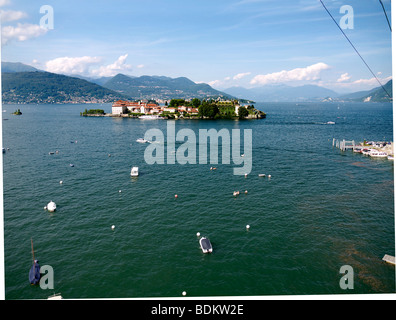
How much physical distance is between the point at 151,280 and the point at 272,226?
1233cm

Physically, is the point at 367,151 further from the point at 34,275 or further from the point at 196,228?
the point at 34,275

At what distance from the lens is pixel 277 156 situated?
163ft

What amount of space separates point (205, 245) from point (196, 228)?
3.31 m

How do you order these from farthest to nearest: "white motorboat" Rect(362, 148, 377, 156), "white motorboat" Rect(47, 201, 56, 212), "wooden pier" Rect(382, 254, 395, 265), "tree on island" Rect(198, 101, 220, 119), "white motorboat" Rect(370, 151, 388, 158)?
1. "tree on island" Rect(198, 101, 220, 119)
2. "white motorboat" Rect(362, 148, 377, 156)
3. "white motorboat" Rect(370, 151, 388, 158)
4. "white motorboat" Rect(47, 201, 56, 212)
5. "wooden pier" Rect(382, 254, 395, 265)

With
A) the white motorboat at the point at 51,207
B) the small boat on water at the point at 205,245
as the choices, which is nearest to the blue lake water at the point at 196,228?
the small boat on water at the point at 205,245

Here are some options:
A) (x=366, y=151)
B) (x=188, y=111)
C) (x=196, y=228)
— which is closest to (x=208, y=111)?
(x=188, y=111)

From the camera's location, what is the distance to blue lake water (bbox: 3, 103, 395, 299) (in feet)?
56.5

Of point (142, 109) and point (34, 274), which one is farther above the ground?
point (142, 109)

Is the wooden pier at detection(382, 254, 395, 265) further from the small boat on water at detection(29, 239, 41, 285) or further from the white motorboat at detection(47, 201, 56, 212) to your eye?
the white motorboat at detection(47, 201, 56, 212)

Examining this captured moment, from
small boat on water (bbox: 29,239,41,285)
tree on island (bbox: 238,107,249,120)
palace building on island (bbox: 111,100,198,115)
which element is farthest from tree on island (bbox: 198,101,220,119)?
small boat on water (bbox: 29,239,41,285)

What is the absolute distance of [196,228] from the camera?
2370cm

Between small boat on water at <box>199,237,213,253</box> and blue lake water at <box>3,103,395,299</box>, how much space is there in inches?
17.0
